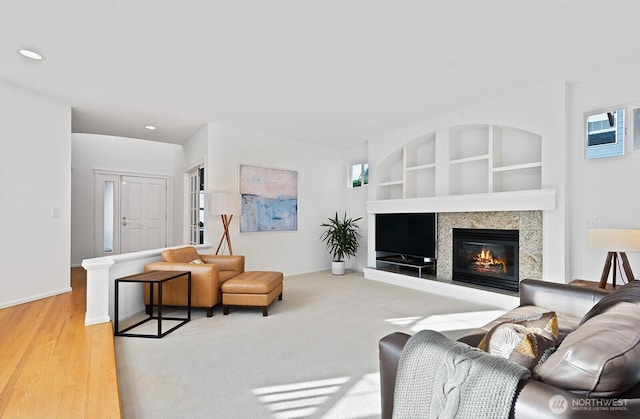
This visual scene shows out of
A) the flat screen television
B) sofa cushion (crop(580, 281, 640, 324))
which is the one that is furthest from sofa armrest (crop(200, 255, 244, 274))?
sofa cushion (crop(580, 281, 640, 324))

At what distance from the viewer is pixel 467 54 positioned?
296 centimetres

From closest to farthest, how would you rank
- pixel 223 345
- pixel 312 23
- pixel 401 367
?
pixel 401 367 < pixel 312 23 < pixel 223 345

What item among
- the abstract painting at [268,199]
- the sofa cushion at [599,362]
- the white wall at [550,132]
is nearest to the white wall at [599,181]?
the white wall at [550,132]

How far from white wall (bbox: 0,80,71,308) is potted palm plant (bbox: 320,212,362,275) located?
4144mm

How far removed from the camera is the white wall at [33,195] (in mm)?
3643

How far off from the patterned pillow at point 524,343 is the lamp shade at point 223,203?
12.9 ft

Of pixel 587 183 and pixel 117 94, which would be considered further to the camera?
pixel 117 94

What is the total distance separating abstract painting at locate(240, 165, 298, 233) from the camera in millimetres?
5465

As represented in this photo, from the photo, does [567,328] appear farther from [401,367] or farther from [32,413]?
[32,413]

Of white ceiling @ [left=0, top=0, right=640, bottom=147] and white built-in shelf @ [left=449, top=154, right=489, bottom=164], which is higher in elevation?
white ceiling @ [left=0, top=0, right=640, bottom=147]

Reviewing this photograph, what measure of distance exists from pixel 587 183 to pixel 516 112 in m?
1.12

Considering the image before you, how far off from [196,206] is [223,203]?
159cm

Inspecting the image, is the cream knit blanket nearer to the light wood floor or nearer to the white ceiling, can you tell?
the light wood floor

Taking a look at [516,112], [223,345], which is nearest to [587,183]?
[516,112]
